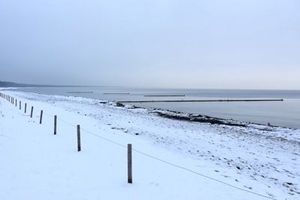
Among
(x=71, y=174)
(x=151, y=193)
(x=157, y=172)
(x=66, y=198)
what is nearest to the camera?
(x=66, y=198)

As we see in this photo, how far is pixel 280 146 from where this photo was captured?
2200 centimetres

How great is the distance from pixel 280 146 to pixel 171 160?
10.9 meters

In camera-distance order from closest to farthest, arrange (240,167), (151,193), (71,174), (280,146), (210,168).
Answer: (151,193) < (71,174) < (210,168) < (240,167) < (280,146)

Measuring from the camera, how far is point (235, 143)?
2211 centimetres

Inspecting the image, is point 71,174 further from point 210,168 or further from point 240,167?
point 240,167

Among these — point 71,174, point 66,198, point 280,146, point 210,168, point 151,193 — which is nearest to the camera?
point 66,198

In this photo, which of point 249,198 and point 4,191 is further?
point 249,198

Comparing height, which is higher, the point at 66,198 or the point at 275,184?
the point at 66,198

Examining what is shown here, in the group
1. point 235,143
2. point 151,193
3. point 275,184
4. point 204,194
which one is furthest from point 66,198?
point 235,143

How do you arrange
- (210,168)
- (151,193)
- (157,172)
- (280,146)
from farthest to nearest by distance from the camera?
(280,146) → (210,168) → (157,172) → (151,193)

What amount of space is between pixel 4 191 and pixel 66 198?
1.78m

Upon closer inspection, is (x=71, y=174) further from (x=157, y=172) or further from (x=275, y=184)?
(x=275, y=184)

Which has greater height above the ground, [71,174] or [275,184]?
[71,174]

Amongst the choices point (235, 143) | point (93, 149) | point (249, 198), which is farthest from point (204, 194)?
point (235, 143)
